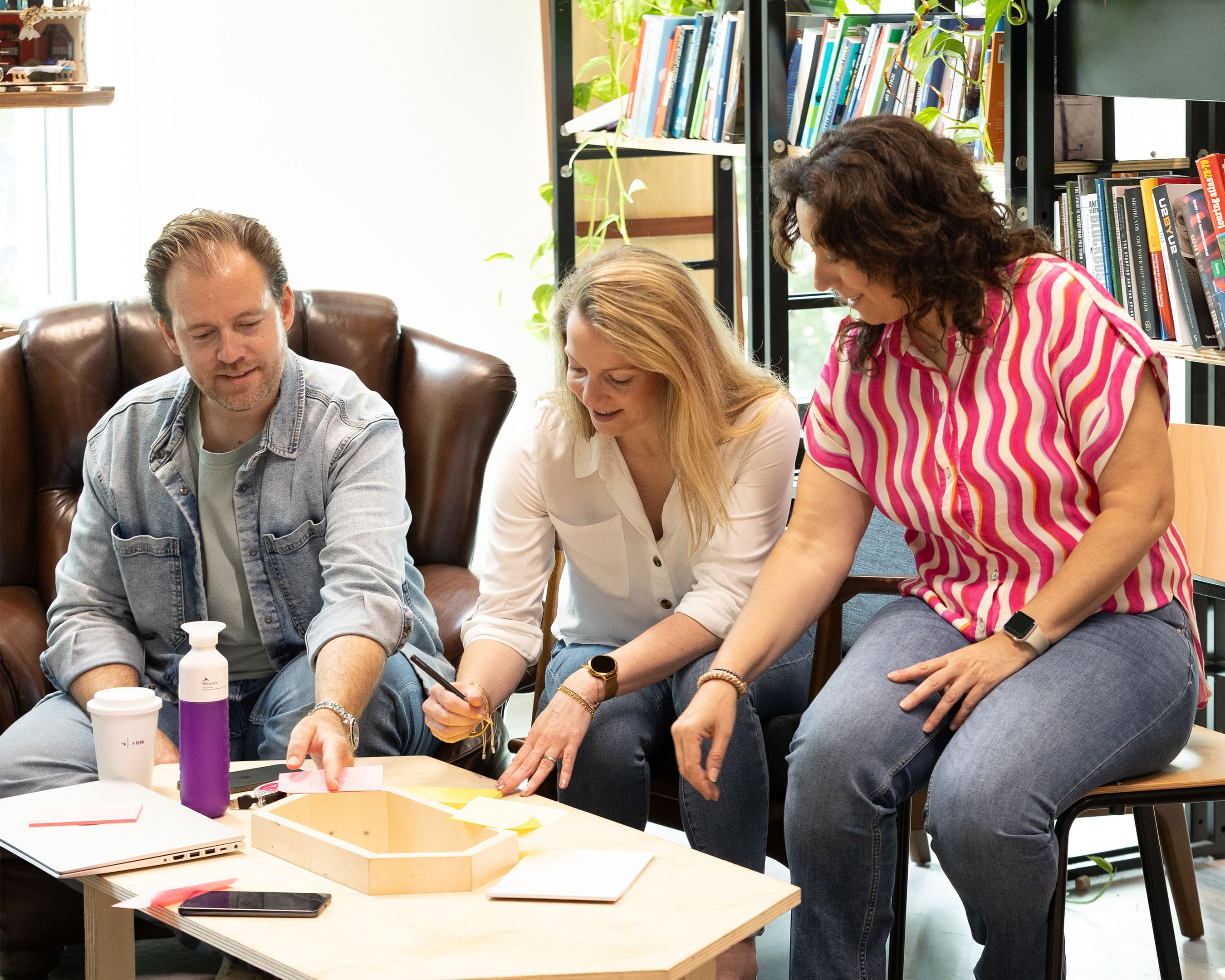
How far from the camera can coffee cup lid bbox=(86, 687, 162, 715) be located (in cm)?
142

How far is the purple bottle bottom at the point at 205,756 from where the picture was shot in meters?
1.37

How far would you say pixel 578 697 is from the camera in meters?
1.66

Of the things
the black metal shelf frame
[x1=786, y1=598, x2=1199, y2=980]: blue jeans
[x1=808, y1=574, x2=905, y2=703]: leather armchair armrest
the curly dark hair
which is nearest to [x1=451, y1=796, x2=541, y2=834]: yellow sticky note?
[x1=786, y1=598, x2=1199, y2=980]: blue jeans

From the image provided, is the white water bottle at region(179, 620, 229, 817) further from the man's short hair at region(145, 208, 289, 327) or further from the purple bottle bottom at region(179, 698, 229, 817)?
the man's short hair at region(145, 208, 289, 327)

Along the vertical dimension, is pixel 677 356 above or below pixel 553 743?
above

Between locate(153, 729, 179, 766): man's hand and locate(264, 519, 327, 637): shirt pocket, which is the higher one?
locate(264, 519, 327, 637): shirt pocket

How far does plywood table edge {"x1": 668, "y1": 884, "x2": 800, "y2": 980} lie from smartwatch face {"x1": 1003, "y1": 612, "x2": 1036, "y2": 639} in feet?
1.57

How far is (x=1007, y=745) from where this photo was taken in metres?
1.42

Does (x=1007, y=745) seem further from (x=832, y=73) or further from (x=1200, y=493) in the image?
(x=832, y=73)

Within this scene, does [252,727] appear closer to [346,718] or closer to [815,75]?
[346,718]

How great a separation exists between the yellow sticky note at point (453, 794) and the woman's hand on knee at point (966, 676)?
49 centimetres

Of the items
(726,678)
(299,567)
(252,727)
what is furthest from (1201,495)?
(252,727)

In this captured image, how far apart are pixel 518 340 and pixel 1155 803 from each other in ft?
8.61

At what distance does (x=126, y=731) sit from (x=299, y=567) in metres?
0.55
